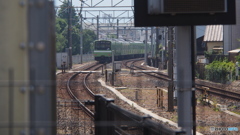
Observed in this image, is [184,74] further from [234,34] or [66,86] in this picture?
[234,34]

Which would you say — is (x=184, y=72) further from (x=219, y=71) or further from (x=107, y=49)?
(x=107, y=49)

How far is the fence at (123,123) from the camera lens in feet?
14.3

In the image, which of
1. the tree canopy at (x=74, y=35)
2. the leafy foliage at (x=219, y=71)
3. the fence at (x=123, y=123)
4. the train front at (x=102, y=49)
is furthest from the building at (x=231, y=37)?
the fence at (x=123, y=123)

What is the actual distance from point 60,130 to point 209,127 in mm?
3688

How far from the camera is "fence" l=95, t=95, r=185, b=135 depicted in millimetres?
4367

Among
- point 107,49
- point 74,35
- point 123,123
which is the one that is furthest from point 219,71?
point 74,35

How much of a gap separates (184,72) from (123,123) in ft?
3.49

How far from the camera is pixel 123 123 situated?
4758 millimetres

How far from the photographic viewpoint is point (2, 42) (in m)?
2.49

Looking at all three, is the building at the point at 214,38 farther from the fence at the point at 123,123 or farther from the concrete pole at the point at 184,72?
the concrete pole at the point at 184,72

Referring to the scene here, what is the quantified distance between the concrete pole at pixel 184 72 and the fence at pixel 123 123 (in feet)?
2.06

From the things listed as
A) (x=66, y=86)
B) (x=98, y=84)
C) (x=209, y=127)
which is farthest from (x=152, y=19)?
(x=98, y=84)

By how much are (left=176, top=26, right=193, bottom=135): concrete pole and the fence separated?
63 centimetres

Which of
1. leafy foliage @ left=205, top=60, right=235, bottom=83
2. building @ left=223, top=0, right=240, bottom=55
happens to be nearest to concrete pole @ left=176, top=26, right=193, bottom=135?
leafy foliage @ left=205, top=60, right=235, bottom=83
